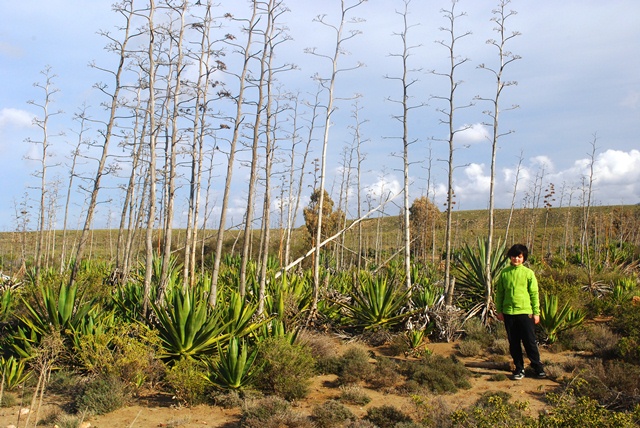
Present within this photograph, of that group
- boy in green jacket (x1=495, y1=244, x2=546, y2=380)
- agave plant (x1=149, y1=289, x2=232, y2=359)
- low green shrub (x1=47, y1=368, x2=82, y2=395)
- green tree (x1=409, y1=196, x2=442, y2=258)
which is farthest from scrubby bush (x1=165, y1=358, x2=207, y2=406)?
green tree (x1=409, y1=196, x2=442, y2=258)

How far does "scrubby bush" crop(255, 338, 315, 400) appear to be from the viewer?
7.40 metres

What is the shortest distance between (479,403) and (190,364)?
377cm

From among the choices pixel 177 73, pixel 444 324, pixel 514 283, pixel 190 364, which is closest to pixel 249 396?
pixel 190 364

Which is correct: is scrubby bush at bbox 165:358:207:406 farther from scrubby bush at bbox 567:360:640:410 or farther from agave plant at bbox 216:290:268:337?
scrubby bush at bbox 567:360:640:410

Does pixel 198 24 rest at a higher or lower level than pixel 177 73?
higher

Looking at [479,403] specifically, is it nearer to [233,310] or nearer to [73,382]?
[233,310]

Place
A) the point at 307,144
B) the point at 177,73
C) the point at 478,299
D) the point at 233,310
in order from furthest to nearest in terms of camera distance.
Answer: the point at 307,144
the point at 478,299
the point at 177,73
the point at 233,310

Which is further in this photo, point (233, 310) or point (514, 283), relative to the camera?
point (233, 310)

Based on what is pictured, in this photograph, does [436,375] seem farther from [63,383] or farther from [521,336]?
[63,383]

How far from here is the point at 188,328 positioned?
25.6 feet

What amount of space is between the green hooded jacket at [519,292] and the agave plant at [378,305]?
2781 mm

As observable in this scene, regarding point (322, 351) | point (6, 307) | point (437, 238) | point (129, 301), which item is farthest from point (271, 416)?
point (437, 238)

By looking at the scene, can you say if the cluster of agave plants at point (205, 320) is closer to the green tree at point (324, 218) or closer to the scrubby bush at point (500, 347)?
the scrubby bush at point (500, 347)

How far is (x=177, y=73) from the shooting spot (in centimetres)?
955
